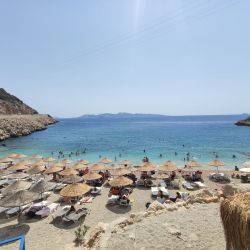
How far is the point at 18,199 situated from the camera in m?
13.2

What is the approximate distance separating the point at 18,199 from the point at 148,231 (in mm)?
8218

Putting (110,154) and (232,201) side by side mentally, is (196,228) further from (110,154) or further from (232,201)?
(110,154)

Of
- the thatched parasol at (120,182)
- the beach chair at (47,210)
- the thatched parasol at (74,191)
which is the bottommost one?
the beach chair at (47,210)

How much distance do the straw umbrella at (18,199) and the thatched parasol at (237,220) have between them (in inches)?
452

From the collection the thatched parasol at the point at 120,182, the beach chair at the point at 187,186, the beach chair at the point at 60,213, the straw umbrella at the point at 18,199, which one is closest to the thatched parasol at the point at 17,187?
the straw umbrella at the point at 18,199

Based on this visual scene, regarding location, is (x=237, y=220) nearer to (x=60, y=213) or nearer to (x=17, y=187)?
(x=60, y=213)

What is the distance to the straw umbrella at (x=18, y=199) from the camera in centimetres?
1293

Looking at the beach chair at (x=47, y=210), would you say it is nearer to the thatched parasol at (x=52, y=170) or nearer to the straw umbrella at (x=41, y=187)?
the straw umbrella at (x=41, y=187)

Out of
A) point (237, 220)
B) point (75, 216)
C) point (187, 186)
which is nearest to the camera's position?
point (237, 220)

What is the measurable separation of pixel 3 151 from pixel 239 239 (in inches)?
1938

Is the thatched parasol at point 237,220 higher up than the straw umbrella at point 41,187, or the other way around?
the thatched parasol at point 237,220

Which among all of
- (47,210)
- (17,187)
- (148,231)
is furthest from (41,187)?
(148,231)

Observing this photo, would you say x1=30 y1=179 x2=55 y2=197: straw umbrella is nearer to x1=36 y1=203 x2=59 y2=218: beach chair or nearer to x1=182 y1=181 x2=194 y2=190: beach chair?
x1=36 y1=203 x2=59 y2=218: beach chair

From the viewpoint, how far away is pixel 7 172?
23594 mm
